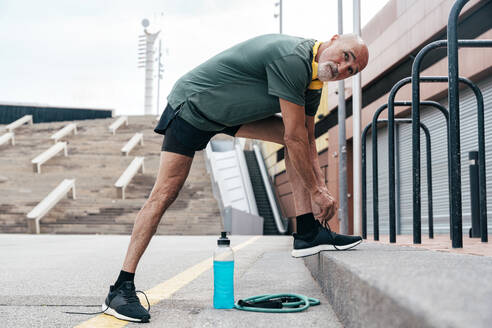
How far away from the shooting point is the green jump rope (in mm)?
2559

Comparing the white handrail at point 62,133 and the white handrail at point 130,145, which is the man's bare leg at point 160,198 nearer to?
the white handrail at point 130,145

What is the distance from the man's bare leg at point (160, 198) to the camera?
8.99 ft

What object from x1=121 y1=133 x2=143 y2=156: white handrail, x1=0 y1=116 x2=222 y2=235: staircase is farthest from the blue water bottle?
x1=121 y1=133 x2=143 y2=156: white handrail

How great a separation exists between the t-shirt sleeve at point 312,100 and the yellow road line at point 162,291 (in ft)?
4.66

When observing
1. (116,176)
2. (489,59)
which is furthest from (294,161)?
(116,176)

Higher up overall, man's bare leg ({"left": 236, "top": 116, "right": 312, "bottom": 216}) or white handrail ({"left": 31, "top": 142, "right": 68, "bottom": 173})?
white handrail ({"left": 31, "top": 142, "right": 68, "bottom": 173})

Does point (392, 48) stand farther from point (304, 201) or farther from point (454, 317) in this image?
point (454, 317)

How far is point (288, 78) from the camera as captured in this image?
2.61 m

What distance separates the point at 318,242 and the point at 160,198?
942mm

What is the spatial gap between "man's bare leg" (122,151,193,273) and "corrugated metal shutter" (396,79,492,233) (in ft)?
23.7

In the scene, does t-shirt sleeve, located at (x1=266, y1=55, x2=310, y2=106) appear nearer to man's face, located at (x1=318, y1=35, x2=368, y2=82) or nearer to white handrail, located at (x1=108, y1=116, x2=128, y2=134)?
man's face, located at (x1=318, y1=35, x2=368, y2=82)

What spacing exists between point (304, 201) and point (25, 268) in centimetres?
331

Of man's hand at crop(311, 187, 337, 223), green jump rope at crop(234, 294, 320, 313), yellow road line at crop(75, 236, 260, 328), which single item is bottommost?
yellow road line at crop(75, 236, 260, 328)

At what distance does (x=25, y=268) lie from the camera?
5133 mm
